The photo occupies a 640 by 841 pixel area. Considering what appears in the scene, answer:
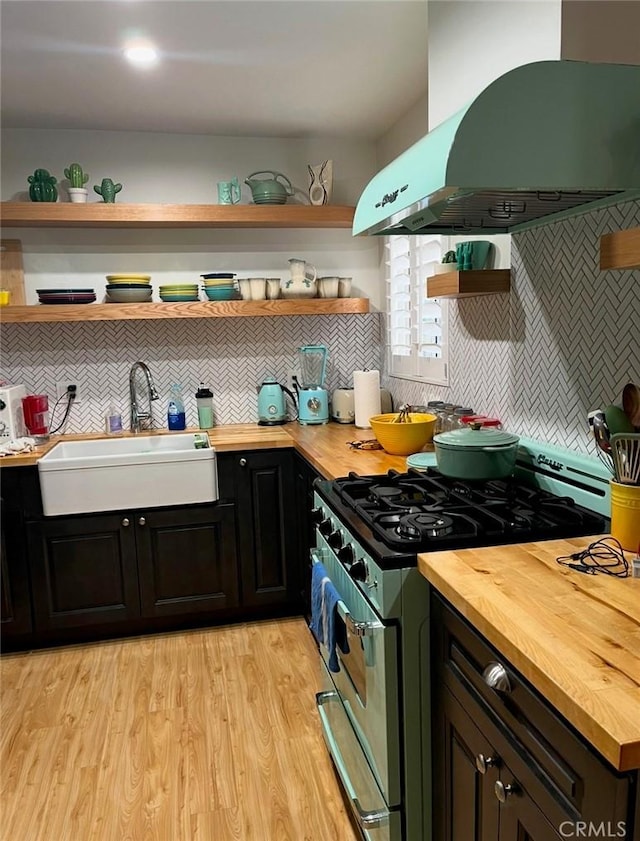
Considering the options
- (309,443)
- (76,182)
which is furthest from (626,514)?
(76,182)

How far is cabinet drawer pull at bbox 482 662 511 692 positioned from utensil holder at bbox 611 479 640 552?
48 centimetres

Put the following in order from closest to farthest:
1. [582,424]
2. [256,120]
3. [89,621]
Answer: [582,424] < [89,621] < [256,120]

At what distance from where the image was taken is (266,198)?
3.32 metres

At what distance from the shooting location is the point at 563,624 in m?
1.03

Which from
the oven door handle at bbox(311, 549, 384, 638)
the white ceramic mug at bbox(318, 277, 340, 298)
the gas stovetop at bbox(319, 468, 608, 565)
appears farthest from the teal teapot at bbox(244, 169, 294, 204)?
the oven door handle at bbox(311, 549, 384, 638)

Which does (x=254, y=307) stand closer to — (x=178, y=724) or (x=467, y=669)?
(x=178, y=724)

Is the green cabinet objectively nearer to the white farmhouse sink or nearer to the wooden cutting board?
the white farmhouse sink

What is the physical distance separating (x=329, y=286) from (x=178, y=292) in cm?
81

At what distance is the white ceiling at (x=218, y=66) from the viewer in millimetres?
2145

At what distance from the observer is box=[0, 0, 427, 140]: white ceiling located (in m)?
2.14

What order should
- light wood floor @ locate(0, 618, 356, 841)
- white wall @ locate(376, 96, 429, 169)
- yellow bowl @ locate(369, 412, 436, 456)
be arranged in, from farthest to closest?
white wall @ locate(376, 96, 429, 169), yellow bowl @ locate(369, 412, 436, 456), light wood floor @ locate(0, 618, 356, 841)

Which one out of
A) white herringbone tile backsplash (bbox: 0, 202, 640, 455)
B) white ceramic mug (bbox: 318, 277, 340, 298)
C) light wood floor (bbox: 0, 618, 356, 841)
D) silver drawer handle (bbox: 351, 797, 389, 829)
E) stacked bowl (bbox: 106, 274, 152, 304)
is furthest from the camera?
white ceramic mug (bbox: 318, 277, 340, 298)

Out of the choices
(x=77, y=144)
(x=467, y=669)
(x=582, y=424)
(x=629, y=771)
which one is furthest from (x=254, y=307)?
(x=629, y=771)

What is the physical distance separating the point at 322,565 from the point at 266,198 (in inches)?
83.3
